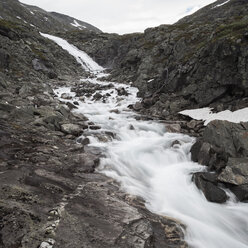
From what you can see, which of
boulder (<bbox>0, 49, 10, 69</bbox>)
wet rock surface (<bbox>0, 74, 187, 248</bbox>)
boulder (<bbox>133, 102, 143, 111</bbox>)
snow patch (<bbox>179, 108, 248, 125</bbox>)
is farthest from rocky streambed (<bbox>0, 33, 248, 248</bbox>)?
boulder (<bbox>0, 49, 10, 69</bbox>)

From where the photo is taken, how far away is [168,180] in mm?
9633

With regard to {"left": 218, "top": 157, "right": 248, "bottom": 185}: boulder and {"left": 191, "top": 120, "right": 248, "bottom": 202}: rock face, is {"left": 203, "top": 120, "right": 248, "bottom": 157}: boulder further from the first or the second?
{"left": 218, "top": 157, "right": 248, "bottom": 185}: boulder

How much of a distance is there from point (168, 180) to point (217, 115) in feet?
29.9

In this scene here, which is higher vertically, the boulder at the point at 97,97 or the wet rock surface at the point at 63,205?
the boulder at the point at 97,97

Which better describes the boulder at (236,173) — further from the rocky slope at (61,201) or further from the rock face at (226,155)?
the rocky slope at (61,201)

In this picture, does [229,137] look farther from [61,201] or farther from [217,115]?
[61,201]

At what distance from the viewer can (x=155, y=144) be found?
13273mm

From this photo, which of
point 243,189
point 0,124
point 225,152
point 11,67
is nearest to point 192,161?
point 225,152

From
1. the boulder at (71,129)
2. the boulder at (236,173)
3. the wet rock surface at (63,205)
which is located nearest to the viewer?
the wet rock surface at (63,205)

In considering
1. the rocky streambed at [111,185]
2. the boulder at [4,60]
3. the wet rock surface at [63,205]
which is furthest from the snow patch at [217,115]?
the boulder at [4,60]

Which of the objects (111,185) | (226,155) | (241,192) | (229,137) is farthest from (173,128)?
(111,185)

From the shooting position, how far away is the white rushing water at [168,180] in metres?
6.65

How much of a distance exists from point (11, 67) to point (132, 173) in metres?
25.0

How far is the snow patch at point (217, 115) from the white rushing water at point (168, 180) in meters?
3.34
